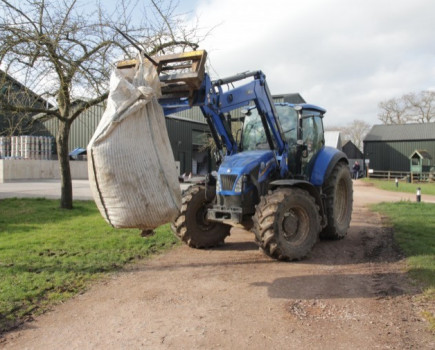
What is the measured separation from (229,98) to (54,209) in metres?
7.02

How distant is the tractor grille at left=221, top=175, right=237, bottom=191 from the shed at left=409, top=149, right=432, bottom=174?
3398 cm

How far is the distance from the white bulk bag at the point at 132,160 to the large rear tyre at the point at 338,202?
4262 mm

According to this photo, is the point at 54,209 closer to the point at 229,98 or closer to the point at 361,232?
the point at 229,98

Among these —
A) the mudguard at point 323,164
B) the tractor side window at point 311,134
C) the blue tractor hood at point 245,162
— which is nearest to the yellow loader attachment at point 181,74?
the blue tractor hood at point 245,162

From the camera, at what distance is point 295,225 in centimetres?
630

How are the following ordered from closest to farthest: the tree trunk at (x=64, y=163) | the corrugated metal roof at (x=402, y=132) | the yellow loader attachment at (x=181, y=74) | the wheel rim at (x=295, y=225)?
1. the yellow loader attachment at (x=181, y=74)
2. the wheel rim at (x=295, y=225)
3. the tree trunk at (x=64, y=163)
4. the corrugated metal roof at (x=402, y=132)

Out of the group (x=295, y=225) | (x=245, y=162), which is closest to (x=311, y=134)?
(x=245, y=162)

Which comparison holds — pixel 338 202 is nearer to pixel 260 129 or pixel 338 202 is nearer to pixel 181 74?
pixel 260 129

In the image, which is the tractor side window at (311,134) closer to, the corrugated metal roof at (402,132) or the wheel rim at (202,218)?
the wheel rim at (202,218)

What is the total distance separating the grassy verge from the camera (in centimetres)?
530

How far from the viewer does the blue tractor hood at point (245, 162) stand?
632cm

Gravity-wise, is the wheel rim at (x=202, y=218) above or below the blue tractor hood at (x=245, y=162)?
below

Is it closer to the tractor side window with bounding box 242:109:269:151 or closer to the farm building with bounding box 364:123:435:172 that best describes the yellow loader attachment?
the tractor side window with bounding box 242:109:269:151

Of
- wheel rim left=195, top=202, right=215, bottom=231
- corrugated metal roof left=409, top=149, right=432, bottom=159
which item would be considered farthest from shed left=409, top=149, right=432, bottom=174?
wheel rim left=195, top=202, right=215, bottom=231
